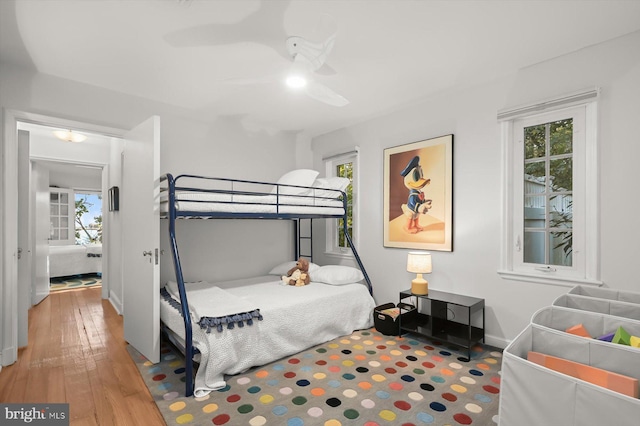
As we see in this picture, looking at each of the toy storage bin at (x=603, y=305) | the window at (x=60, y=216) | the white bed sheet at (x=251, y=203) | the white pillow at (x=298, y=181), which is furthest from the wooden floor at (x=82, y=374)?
the window at (x=60, y=216)

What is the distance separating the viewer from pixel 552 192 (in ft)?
8.34

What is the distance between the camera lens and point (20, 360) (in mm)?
2598

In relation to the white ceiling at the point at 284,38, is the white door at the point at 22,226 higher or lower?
lower

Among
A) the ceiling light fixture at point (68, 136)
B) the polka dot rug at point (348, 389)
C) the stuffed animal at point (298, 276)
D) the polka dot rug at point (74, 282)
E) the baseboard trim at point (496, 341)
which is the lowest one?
the polka dot rug at point (74, 282)

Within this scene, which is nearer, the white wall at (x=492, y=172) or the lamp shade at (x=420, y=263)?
the white wall at (x=492, y=172)

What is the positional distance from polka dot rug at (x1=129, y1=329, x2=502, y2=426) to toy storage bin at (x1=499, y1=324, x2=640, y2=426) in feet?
2.88

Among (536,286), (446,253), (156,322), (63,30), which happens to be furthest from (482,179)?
(63,30)

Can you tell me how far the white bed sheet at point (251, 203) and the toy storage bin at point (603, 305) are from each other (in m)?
2.22

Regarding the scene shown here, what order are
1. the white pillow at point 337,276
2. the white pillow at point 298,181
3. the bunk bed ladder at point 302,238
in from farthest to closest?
the bunk bed ladder at point 302,238 → the white pillow at point 298,181 → the white pillow at point 337,276

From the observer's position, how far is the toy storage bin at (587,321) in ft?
4.59

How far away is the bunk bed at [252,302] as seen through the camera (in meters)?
2.24

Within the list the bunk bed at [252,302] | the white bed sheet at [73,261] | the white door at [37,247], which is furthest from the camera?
the white bed sheet at [73,261]

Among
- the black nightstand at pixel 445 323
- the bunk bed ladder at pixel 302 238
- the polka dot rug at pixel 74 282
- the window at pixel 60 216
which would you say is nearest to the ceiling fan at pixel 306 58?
the black nightstand at pixel 445 323

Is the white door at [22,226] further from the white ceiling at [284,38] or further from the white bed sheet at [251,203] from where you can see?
the white bed sheet at [251,203]
